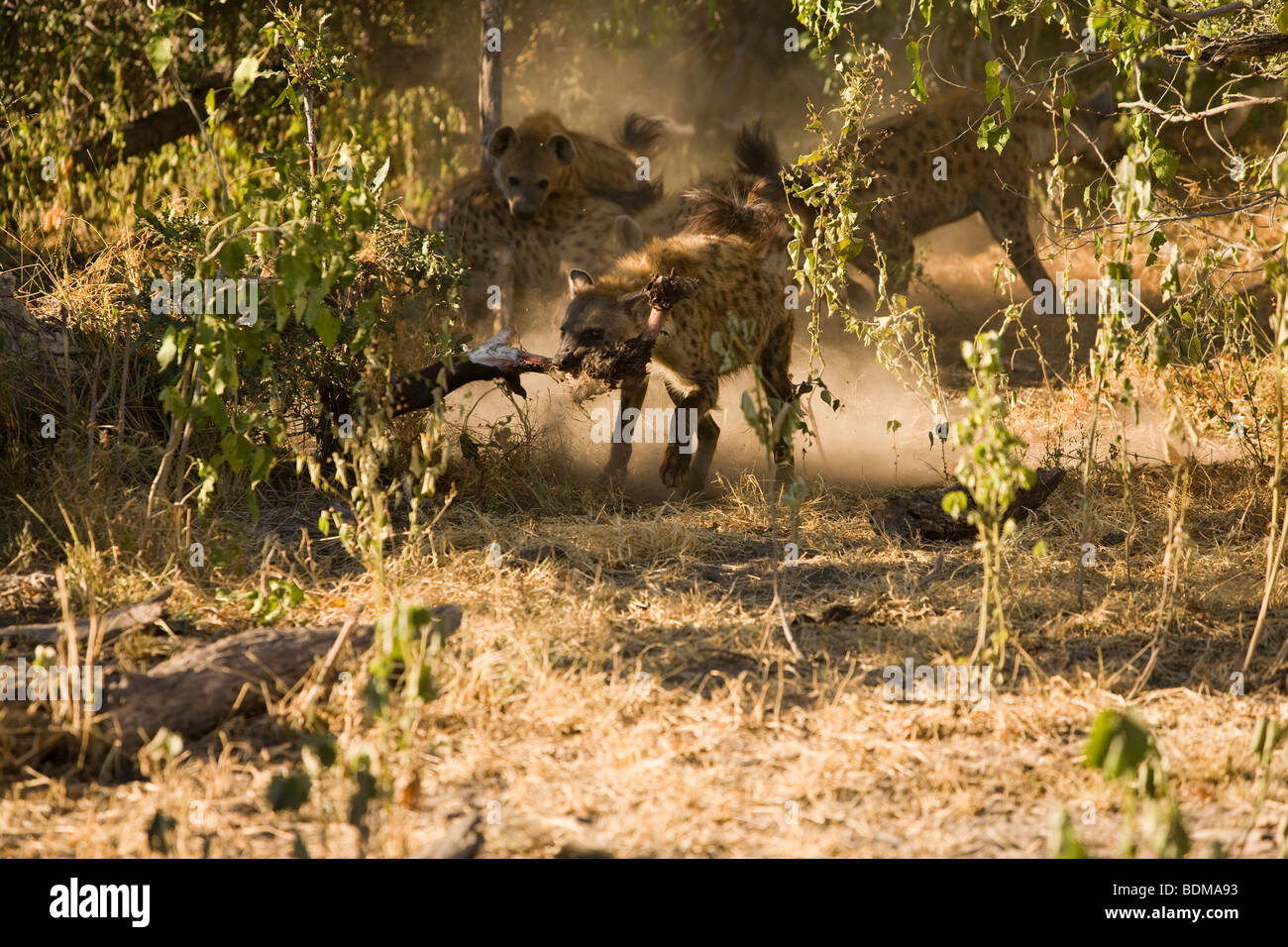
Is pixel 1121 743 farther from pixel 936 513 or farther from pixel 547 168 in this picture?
pixel 547 168

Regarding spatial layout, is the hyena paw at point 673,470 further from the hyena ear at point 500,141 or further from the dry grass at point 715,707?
the hyena ear at point 500,141

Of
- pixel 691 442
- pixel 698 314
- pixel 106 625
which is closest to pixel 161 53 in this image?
pixel 106 625

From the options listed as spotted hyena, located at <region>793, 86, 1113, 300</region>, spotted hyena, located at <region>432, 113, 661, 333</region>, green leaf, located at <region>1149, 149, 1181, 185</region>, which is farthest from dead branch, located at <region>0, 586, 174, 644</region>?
spotted hyena, located at <region>793, 86, 1113, 300</region>

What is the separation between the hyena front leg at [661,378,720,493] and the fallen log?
3.32 ft

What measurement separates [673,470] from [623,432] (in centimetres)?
32

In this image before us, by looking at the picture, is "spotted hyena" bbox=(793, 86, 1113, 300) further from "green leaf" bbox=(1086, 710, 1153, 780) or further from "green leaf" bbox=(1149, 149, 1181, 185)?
"green leaf" bbox=(1086, 710, 1153, 780)

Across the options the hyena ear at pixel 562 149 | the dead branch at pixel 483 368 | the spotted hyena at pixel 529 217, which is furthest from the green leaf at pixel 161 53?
the hyena ear at pixel 562 149

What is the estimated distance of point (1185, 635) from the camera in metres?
4.42

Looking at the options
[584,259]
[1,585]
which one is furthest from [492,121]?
[1,585]

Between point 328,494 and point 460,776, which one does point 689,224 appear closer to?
point 328,494

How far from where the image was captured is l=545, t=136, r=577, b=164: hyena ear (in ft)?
27.5

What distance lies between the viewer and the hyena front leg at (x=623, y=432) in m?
6.30

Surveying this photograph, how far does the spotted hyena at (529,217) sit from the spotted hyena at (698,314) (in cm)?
173

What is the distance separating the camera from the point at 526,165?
8.39 meters
